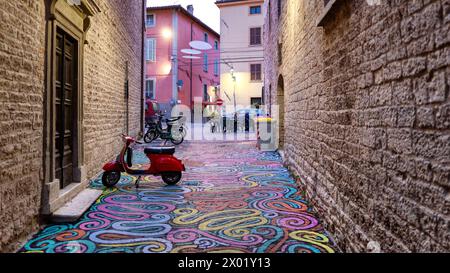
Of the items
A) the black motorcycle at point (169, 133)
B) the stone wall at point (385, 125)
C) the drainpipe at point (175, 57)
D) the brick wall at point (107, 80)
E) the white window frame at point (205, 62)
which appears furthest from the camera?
the white window frame at point (205, 62)

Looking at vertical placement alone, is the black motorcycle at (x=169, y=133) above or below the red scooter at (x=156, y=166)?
above

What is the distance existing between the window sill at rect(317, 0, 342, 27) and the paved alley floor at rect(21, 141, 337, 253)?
7.15 ft

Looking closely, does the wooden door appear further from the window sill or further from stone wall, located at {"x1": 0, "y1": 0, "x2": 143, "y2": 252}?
the window sill

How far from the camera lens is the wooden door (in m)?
4.81

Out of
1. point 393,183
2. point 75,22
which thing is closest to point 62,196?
point 75,22

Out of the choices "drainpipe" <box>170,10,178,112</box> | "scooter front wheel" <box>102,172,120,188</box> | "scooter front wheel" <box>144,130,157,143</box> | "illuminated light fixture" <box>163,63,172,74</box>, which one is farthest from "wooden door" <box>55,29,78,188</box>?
"illuminated light fixture" <box>163,63,172,74</box>

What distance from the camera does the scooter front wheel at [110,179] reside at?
5.98 m

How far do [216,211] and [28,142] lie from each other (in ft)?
7.36

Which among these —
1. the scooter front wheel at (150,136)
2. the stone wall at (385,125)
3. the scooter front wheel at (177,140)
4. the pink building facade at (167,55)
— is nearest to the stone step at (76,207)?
the stone wall at (385,125)

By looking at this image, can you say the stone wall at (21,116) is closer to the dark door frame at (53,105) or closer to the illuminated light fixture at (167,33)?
the dark door frame at (53,105)

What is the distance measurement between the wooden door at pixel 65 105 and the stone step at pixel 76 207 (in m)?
0.30

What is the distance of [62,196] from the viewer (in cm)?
449

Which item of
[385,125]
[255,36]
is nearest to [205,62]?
[255,36]

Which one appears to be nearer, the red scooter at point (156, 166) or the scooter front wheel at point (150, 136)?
the red scooter at point (156, 166)
